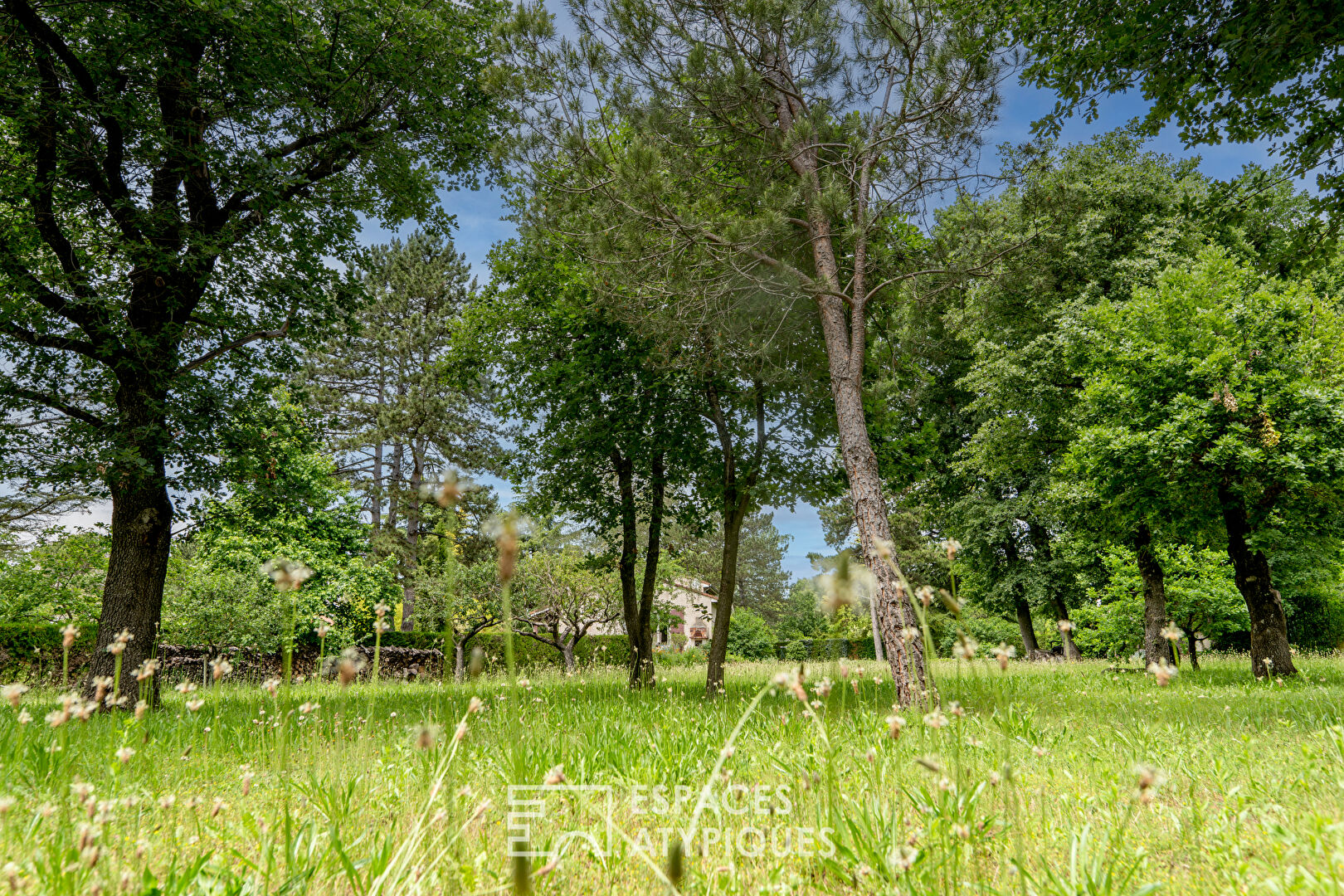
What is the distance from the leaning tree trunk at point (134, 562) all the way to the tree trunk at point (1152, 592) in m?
19.4

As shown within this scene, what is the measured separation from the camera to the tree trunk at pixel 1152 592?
1544 centimetres

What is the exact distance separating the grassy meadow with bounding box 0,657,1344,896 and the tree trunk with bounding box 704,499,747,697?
5.79m

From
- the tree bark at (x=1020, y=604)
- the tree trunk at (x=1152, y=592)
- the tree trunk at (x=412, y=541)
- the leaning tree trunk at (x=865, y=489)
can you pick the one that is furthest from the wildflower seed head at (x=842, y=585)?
the tree trunk at (x=412, y=541)

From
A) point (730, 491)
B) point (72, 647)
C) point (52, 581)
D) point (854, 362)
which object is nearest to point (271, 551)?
point (52, 581)

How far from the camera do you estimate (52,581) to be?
1702 centimetres

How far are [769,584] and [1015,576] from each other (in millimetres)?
43845

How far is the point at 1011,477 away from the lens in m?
21.3

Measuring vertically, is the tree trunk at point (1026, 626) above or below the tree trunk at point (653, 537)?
below

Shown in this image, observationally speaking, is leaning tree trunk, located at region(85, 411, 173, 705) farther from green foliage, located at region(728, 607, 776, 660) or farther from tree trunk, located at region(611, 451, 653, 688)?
green foliage, located at region(728, 607, 776, 660)

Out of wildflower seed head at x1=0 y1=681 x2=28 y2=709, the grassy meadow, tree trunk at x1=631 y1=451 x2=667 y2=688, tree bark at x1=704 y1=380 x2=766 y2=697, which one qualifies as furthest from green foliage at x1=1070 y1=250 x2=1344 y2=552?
wildflower seed head at x1=0 y1=681 x2=28 y2=709

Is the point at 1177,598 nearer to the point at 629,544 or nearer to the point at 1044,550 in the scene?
the point at 1044,550

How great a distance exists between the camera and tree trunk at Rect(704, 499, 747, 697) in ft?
35.9

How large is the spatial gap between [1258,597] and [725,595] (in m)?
10.3
